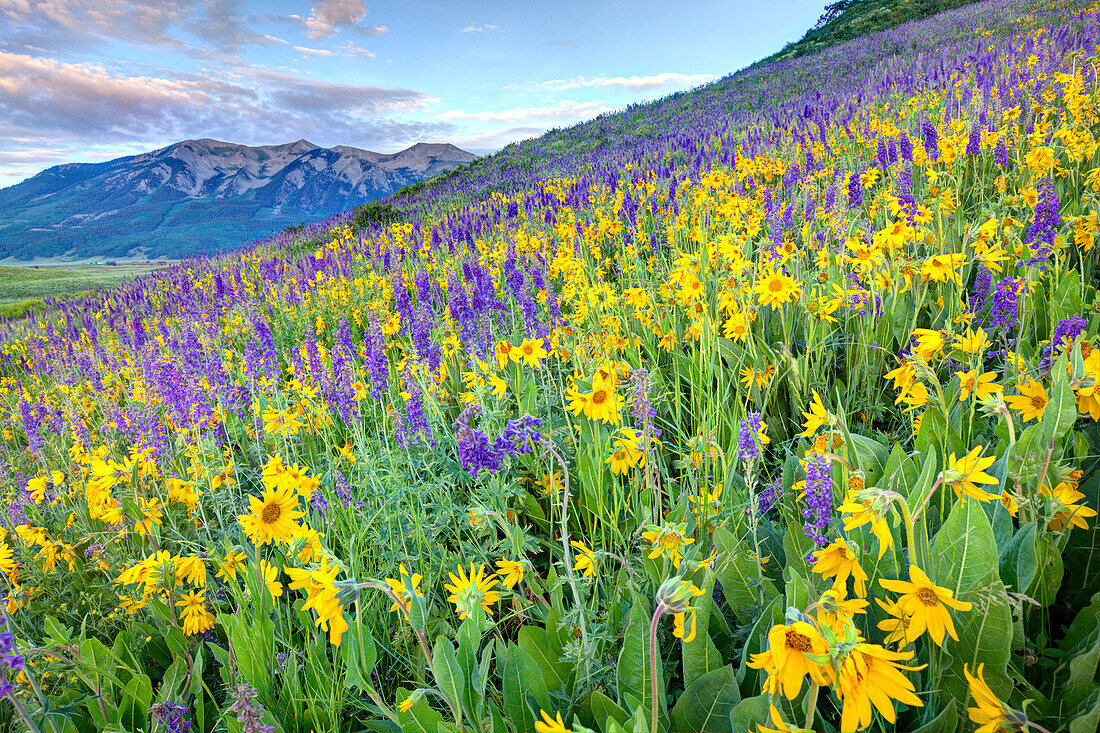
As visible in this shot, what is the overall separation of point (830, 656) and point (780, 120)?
9.08 metres

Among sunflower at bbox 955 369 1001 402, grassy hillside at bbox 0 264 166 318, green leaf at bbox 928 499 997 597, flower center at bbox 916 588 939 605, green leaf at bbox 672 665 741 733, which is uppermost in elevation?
grassy hillside at bbox 0 264 166 318

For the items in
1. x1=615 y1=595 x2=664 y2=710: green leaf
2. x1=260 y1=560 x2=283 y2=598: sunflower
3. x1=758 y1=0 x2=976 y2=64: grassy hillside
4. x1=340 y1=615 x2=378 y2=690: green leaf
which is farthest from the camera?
x1=758 y1=0 x2=976 y2=64: grassy hillside

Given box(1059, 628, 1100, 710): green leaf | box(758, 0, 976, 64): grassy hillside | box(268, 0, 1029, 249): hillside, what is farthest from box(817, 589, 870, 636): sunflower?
box(758, 0, 976, 64): grassy hillside

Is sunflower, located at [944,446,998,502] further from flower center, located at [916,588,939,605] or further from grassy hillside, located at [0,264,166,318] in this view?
grassy hillside, located at [0,264,166,318]

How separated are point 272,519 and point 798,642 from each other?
1.30m

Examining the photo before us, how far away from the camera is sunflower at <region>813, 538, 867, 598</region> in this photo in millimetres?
952

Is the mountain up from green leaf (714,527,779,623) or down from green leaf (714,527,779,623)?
up

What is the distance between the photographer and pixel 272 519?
140 centimetres

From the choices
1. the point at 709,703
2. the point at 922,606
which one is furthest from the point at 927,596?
the point at 709,703

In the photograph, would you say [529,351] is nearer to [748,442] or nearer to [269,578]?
[748,442]

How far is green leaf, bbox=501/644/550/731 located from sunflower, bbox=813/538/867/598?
26.0 inches

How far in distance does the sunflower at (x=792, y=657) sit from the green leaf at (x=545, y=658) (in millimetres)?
640

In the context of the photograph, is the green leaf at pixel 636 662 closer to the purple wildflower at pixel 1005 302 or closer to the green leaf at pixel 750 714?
the green leaf at pixel 750 714

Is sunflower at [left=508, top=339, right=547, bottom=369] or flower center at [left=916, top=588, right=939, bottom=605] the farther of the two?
sunflower at [left=508, top=339, right=547, bottom=369]
